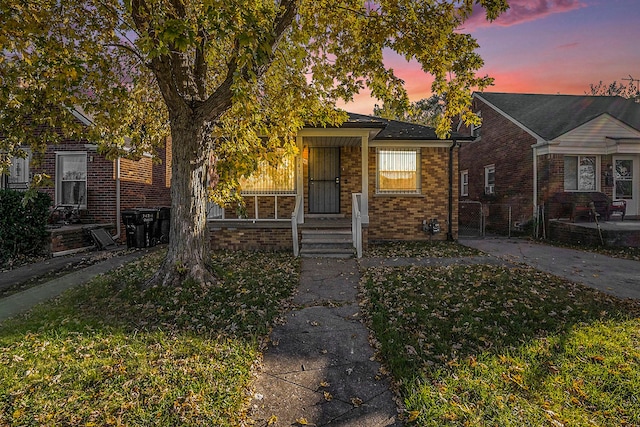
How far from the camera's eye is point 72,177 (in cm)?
1152

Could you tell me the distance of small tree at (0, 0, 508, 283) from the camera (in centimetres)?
446

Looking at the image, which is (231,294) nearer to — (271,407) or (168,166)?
(271,407)

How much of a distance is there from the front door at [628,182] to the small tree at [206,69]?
1099cm

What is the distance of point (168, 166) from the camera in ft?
49.0

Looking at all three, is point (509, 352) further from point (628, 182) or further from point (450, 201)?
point (628, 182)

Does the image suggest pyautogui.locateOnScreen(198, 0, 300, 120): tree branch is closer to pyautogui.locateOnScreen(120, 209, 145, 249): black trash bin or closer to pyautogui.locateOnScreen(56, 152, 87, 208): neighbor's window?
pyautogui.locateOnScreen(120, 209, 145, 249): black trash bin

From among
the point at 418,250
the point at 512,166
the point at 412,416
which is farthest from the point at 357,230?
the point at 512,166

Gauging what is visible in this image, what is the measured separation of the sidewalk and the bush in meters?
0.72

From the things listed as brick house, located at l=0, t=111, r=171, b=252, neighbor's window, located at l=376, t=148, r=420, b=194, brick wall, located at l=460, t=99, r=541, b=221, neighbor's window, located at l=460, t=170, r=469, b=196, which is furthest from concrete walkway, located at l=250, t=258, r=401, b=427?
neighbor's window, located at l=460, t=170, r=469, b=196

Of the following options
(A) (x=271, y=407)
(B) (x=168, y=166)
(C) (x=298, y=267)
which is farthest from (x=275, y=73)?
(B) (x=168, y=166)

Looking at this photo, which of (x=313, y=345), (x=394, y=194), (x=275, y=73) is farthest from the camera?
(x=394, y=194)

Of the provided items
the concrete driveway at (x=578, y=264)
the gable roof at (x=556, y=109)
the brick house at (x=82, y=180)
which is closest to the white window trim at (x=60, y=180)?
the brick house at (x=82, y=180)

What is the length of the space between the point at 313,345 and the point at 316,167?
8267mm

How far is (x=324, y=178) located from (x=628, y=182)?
41.0ft
